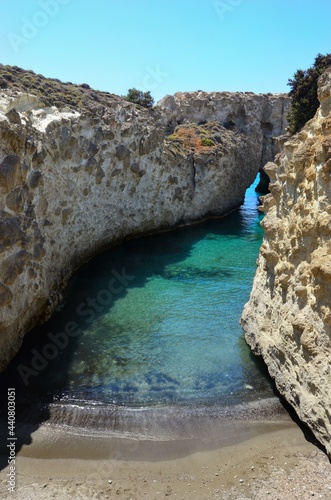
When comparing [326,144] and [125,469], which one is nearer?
[125,469]

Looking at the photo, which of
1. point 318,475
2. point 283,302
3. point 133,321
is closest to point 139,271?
point 133,321

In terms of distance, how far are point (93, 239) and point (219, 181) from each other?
20244mm

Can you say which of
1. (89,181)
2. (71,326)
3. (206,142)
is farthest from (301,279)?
(206,142)

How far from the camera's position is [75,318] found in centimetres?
1725

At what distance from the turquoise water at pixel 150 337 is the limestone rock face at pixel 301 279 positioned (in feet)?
6.20

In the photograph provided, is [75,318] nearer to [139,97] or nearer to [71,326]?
[71,326]

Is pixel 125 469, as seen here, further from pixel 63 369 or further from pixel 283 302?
pixel 283 302

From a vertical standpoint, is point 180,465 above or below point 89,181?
below

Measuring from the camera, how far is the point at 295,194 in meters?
11.9

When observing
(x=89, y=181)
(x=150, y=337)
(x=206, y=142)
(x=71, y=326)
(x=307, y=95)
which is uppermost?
(x=307, y=95)

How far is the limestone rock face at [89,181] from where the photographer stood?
13.9m

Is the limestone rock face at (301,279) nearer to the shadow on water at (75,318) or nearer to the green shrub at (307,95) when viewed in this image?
the shadow on water at (75,318)

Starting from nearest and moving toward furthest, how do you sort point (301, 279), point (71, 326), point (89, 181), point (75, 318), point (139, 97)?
point (301, 279)
point (71, 326)
point (75, 318)
point (89, 181)
point (139, 97)

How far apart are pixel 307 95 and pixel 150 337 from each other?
88.7 ft
